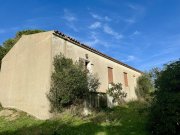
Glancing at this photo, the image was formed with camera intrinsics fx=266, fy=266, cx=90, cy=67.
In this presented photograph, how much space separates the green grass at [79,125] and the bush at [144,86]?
14193 millimetres

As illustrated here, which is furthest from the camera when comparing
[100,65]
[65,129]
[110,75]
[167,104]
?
[110,75]

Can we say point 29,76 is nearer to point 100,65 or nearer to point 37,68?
point 37,68

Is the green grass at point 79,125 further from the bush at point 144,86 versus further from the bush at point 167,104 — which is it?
the bush at point 144,86

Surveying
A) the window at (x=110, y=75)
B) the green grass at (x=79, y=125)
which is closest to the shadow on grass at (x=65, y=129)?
the green grass at (x=79, y=125)

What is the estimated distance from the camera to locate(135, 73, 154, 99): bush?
31411 millimetres

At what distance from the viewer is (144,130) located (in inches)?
531

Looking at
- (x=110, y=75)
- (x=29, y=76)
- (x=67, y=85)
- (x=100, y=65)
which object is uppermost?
(x=100, y=65)

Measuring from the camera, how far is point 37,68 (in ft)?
61.3

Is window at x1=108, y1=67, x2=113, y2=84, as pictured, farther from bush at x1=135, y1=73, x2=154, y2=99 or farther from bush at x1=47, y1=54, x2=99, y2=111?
bush at x1=47, y1=54, x2=99, y2=111

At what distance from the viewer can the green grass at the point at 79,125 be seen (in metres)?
13.3

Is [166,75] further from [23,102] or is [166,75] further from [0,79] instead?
[0,79]

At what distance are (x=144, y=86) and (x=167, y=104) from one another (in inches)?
779

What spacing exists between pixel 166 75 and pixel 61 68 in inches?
279

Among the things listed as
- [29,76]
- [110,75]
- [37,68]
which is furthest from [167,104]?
[110,75]
